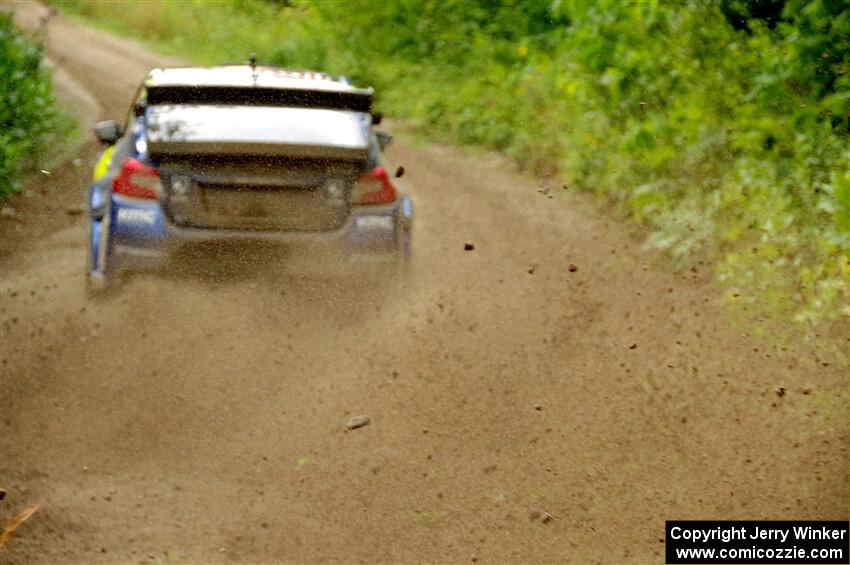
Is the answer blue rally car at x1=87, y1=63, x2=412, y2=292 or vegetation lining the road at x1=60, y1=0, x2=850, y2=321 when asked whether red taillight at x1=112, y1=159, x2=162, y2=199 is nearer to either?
blue rally car at x1=87, y1=63, x2=412, y2=292

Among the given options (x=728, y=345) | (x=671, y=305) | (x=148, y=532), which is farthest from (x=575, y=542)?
Result: (x=671, y=305)

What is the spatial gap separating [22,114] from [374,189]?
682 centimetres

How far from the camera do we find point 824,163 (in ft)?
26.7

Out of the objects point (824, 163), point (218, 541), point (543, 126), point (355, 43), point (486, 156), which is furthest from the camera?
point (355, 43)

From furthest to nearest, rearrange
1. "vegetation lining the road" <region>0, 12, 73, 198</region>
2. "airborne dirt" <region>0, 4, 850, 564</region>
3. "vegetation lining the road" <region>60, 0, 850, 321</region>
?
1. "vegetation lining the road" <region>0, 12, 73, 198</region>
2. "vegetation lining the road" <region>60, 0, 850, 321</region>
3. "airborne dirt" <region>0, 4, 850, 564</region>

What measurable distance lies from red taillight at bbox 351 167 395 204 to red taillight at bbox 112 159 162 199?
1214mm

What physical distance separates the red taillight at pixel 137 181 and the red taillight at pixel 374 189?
3.98ft

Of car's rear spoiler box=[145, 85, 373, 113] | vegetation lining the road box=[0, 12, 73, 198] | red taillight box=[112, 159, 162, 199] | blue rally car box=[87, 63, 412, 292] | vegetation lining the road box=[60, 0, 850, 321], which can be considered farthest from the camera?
vegetation lining the road box=[0, 12, 73, 198]

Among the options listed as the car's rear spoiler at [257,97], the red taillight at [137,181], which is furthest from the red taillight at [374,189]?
the red taillight at [137,181]

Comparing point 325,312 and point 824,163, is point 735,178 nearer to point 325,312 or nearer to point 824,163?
point 824,163

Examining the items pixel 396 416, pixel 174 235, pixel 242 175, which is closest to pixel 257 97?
pixel 242 175

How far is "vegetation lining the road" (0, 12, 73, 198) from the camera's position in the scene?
11227mm

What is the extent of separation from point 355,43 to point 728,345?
1336 cm

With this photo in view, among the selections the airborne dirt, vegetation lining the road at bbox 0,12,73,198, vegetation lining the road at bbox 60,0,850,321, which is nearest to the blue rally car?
the airborne dirt
